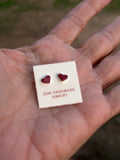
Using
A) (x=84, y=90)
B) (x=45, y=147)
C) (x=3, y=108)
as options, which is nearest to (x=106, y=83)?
(x=84, y=90)

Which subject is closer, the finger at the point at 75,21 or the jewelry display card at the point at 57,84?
the jewelry display card at the point at 57,84

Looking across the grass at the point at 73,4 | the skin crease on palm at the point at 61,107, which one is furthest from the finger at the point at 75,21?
the grass at the point at 73,4

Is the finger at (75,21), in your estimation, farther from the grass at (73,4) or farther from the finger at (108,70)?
the grass at (73,4)

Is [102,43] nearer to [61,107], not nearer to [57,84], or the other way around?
[57,84]

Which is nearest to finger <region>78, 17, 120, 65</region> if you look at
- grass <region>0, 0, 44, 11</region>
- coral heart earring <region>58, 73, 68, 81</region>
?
coral heart earring <region>58, 73, 68, 81</region>

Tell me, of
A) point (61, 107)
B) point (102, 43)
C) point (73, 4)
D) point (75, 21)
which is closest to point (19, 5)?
point (73, 4)

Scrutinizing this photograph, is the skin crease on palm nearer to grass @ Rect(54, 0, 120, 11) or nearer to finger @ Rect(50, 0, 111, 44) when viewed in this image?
finger @ Rect(50, 0, 111, 44)
